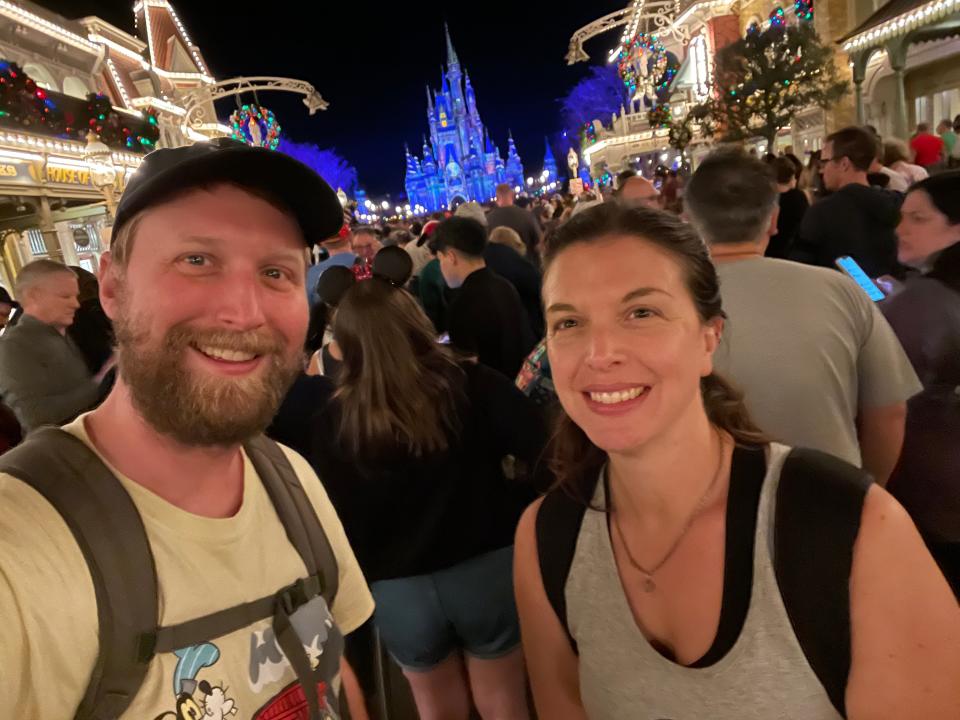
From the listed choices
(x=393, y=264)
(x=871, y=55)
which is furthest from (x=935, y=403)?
(x=871, y=55)

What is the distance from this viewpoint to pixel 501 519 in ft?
8.49

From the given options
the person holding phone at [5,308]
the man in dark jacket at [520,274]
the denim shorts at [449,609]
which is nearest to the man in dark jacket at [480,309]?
the man in dark jacket at [520,274]

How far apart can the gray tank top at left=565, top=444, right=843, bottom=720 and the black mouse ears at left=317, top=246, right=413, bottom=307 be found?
6.64ft

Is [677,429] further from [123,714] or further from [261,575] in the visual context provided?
[123,714]

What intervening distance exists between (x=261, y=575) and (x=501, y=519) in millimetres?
1418

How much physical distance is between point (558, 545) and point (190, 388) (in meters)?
1.03

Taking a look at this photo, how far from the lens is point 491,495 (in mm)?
2584

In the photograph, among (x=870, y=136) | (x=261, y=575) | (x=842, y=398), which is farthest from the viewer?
(x=870, y=136)

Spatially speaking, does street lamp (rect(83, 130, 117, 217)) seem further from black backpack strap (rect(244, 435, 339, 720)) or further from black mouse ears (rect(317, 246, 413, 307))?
black backpack strap (rect(244, 435, 339, 720))

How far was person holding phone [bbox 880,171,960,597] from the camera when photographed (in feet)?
7.99

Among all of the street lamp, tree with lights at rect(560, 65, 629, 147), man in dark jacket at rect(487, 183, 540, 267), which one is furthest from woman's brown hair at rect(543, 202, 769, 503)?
tree with lights at rect(560, 65, 629, 147)

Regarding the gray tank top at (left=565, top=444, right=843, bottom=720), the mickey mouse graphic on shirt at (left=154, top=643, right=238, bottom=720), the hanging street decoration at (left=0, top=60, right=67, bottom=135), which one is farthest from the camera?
the hanging street decoration at (left=0, top=60, right=67, bottom=135)

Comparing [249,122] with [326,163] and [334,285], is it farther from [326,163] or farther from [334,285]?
[326,163]

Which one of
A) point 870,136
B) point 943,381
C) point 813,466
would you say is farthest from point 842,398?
point 870,136
